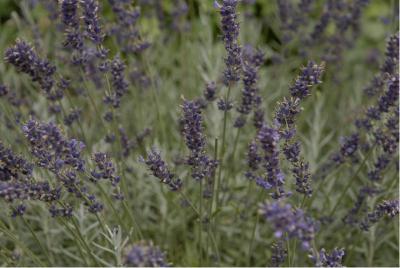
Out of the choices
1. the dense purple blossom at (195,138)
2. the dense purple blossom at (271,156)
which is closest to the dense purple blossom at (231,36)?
the dense purple blossom at (195,138)

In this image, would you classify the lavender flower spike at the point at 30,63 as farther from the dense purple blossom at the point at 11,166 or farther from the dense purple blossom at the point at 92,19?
the dense purple blossom at the point at 11,166

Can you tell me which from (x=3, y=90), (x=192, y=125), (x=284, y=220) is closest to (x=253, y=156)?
(x=192, y=125)

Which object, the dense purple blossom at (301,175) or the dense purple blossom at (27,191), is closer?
the dense purple blossom at (27,191)

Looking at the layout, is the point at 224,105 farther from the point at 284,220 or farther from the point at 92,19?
the point at 284,220

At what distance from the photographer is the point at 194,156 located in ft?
7.34

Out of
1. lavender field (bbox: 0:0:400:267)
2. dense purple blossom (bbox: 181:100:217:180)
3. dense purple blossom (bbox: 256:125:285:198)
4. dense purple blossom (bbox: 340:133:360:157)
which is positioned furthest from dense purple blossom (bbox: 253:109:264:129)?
dense purple blossom (bbox: 256:125:285:198)

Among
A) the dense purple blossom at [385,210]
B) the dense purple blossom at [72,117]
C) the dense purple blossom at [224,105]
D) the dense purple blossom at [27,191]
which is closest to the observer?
the dense purple blossom at [27,191]

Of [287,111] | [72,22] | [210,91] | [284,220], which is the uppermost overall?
[72,22]

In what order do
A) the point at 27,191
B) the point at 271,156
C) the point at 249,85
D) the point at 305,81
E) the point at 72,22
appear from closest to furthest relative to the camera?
the point at 271,156 → the point at 27,191 → the point at 305,81 → the point at 72,22 → the point at 249,85

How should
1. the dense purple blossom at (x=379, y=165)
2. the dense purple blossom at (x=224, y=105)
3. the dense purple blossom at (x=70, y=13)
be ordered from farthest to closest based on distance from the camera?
the dense purple blossom at (x=379, y=165) → the dense purple blossom at (x=224, y=105) → the dense purple blossom at (x=70, y=13)

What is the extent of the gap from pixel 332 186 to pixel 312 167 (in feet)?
0.74

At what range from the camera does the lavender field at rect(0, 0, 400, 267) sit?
82.8 inches

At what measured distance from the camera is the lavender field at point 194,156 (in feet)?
6.90

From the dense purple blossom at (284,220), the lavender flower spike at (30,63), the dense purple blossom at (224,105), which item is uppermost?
the lavender flower spike at (30,63)
